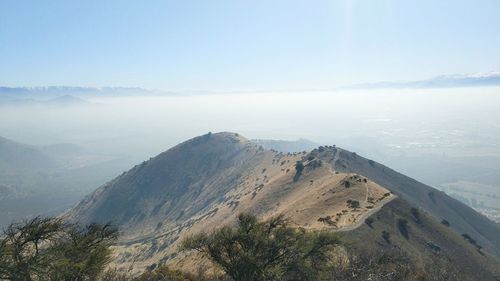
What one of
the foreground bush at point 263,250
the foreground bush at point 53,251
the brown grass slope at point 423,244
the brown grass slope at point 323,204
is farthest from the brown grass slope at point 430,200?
the foreground bush at point 53,251

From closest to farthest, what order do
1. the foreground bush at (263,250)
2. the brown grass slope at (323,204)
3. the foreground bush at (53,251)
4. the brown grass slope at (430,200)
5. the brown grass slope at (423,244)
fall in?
the foreground bush at (53,251)
the foreground bush at (263,250)
the brown grass slope at (423,244)
the brown grass slope at (323,204)
the brown grass slope at (430,200)

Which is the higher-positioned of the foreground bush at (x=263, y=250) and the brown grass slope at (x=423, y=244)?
the foreground bush at (x=263, y=250)

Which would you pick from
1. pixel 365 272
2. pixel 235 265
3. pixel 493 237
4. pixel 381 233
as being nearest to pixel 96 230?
pixel 235 265

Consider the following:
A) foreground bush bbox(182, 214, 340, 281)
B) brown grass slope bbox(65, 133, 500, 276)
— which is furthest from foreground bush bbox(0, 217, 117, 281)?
brown grass slope bbox(65, 133, 500, 276)

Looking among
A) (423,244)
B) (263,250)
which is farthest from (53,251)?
(423,244)

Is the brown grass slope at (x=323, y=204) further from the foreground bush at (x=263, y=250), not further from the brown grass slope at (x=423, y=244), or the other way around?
the foreground bush at (x=263, y=250)

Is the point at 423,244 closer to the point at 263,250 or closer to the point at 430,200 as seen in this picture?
the point at 263,250

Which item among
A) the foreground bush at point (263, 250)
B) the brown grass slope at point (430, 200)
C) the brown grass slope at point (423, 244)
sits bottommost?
the brown grass slope at point (430, 200)

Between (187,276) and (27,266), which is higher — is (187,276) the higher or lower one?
the lower one

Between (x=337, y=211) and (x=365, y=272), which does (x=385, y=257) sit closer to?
(x=365, y=272)

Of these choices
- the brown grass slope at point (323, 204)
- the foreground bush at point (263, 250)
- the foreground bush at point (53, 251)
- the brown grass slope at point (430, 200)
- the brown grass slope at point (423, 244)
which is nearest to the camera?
the foreground bush at point (53, 251)

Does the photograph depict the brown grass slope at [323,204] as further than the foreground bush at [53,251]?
Yes
